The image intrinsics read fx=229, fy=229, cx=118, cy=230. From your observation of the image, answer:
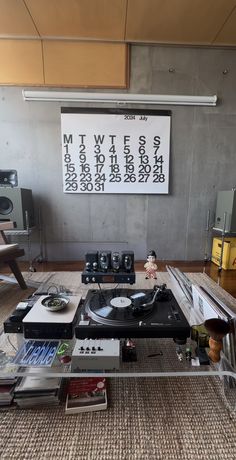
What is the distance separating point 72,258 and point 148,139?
165cm

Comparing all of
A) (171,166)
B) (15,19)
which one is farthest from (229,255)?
(15,19)

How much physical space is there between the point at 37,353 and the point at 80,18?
2.69 meters

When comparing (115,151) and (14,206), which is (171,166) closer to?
(115,151)

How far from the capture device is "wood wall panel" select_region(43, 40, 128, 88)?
7.79 ft

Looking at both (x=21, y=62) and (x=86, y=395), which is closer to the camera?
(x=86, y=395)

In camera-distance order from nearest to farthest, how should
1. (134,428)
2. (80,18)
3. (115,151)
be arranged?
(134,428) → (80,18) → (115,151)

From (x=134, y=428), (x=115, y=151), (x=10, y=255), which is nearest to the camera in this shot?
(x=134, y=428)

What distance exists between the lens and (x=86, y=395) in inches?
34.0

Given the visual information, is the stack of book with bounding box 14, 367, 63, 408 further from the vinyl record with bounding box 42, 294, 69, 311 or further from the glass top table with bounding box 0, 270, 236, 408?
the vinyl record with bounding box 42, 294, 69, 311

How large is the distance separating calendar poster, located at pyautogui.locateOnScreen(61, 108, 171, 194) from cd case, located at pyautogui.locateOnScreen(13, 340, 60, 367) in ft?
6.47

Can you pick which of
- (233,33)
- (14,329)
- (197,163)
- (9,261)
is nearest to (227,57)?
(233,33)

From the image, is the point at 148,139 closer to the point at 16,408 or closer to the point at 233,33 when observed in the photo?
the point at 233,33

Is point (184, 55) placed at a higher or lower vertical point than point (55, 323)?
higher

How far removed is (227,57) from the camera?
248 cm
